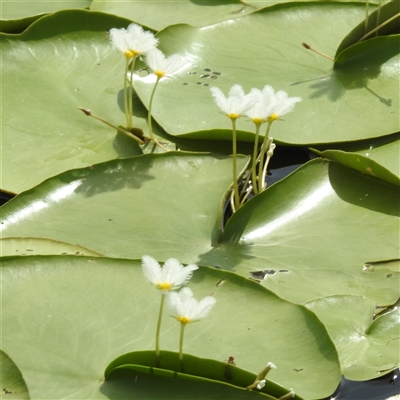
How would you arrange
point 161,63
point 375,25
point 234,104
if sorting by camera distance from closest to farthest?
point 234,104 → point 161,63 → point 375,25

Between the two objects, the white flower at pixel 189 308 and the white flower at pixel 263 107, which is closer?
the white flower at pixel 189 308

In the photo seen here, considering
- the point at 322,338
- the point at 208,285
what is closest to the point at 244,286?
the point at 208,285

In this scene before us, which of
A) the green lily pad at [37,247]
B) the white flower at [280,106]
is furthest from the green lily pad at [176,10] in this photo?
the green lily pad at [37,247]

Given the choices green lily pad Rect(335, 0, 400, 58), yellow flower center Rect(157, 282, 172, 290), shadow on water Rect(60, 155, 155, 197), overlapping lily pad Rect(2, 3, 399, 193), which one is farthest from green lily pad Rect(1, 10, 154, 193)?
yellow flower center Rect(157, 282, 172, 290)

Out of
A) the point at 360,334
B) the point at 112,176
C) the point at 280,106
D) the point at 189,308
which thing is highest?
the point at 280,106

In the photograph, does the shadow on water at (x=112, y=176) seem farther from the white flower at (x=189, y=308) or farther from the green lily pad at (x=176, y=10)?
the green lily pad at (x=176, y=10)

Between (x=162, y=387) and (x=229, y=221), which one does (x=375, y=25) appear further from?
(x=162, y=387)

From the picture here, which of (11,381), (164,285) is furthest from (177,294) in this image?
(11,381)
